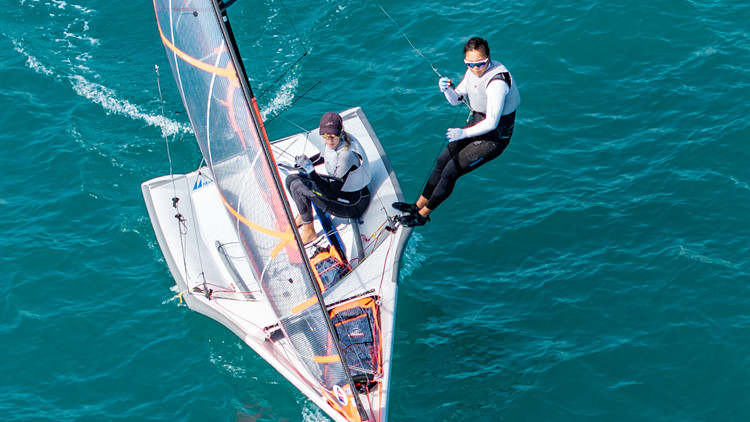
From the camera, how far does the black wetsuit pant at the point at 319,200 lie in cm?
1120

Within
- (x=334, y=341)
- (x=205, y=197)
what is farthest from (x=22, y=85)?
(x=334, y=341)

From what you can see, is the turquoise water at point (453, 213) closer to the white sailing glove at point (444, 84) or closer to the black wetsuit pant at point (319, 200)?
the black wetsuit pant at point (319, 200)

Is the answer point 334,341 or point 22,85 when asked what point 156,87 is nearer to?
point 22,85

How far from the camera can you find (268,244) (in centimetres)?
916

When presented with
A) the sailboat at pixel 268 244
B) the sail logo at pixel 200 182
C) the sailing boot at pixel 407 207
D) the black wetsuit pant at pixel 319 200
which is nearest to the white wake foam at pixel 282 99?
the sailboat at pixel 268 244

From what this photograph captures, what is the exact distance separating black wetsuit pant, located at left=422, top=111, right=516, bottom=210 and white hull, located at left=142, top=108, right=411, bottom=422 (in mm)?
980

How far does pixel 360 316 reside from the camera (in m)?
10.6

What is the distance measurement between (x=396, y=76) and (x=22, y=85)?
8443 millimetres

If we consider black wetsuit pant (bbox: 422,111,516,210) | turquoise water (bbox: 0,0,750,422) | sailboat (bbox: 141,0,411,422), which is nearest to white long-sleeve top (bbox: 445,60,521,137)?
black wetsuit pant (bbox: 422,111,516,210)

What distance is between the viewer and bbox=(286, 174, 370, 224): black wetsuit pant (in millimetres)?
11195

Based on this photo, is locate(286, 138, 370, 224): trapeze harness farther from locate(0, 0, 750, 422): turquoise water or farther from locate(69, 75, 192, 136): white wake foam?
locate(69, 75, 192, 136): white wake foam

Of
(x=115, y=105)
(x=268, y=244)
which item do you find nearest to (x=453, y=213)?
(x=268, y=244)

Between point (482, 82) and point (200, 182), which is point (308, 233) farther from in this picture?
point (482, 82)

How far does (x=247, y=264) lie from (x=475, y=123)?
4.60 meters
